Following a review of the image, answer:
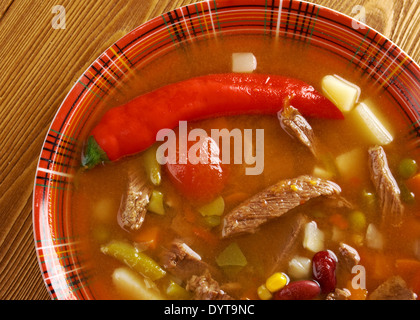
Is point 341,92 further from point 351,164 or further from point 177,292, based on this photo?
point 177,292

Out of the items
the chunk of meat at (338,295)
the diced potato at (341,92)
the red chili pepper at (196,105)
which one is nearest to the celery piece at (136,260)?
the red chili pepper at (196,105)

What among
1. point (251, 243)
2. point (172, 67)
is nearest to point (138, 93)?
point (172, 67)

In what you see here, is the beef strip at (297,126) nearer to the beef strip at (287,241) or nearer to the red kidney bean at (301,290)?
the beef strip at (287,241)

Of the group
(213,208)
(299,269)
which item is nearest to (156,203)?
(213,208)

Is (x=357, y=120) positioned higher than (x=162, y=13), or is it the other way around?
(x=162, y=13)

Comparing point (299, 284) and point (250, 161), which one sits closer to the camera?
point (299, 284)

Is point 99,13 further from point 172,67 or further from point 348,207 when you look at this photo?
point 348,207
